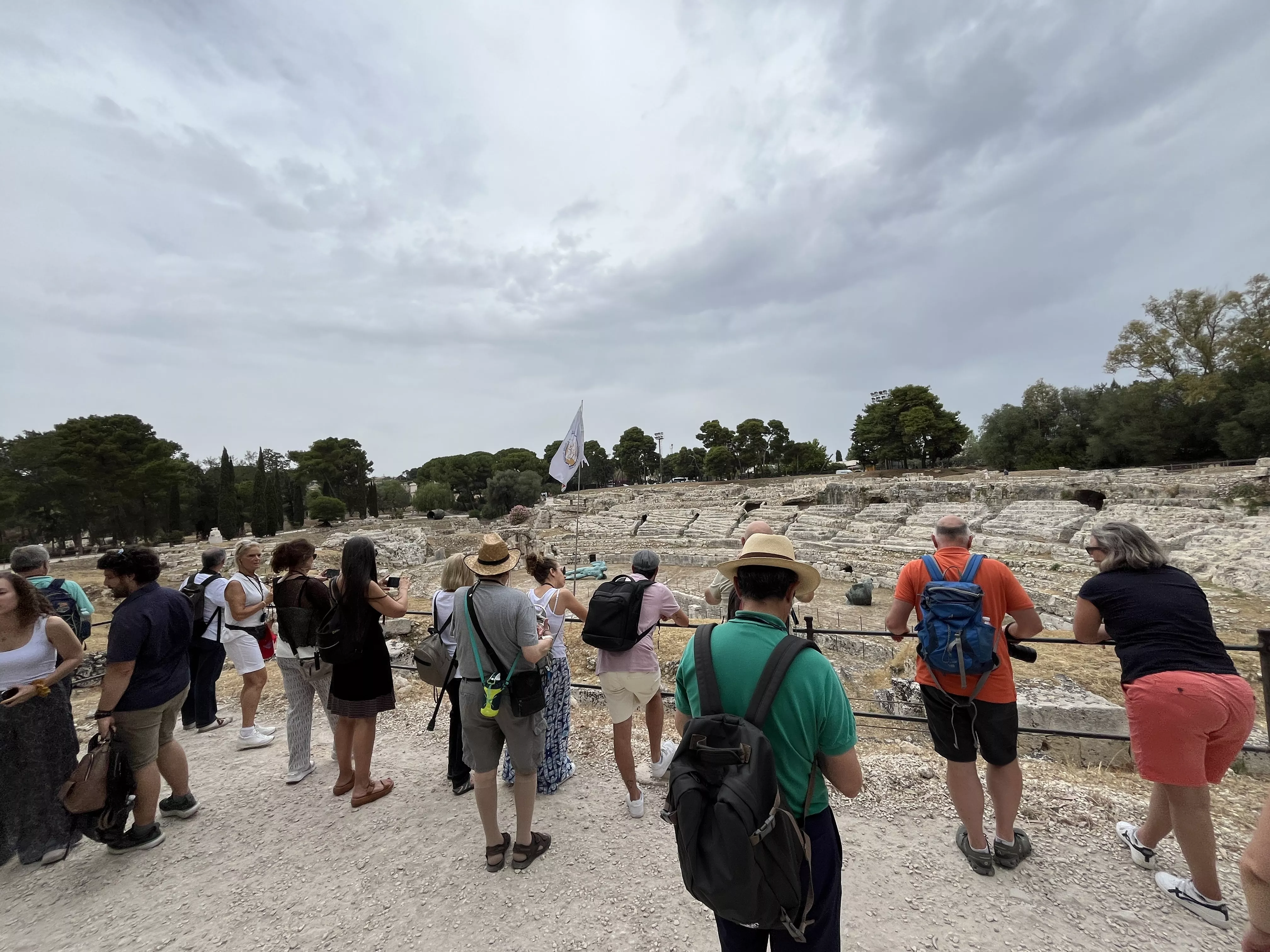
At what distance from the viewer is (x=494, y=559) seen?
3.22 meters

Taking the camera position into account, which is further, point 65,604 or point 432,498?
point 432,498

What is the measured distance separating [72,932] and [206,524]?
5286 cm

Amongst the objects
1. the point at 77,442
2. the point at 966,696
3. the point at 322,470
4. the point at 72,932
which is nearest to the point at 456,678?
the point at 72,932

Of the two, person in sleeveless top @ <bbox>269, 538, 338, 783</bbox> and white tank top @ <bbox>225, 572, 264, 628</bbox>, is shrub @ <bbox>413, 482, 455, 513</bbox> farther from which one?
person in sleeveless top @ <bbox>269, 538, 338, 783</bbox>

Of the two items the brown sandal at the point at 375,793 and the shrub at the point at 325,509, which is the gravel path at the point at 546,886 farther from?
the shrub at the point at 325,509

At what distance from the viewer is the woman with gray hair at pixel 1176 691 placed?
247 cm

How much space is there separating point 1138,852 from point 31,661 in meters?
6.99

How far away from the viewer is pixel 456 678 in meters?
4.00

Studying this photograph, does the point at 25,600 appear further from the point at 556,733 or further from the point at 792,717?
the point at 792,717

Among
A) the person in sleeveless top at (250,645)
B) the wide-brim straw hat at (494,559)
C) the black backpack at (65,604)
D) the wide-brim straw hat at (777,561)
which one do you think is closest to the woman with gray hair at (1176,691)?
the wide-brim straw hat at (777,561)

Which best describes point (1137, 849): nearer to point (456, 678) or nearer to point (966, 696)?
point (966, 696)

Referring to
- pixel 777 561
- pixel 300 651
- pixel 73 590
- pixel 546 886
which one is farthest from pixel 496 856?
pixel 73 590

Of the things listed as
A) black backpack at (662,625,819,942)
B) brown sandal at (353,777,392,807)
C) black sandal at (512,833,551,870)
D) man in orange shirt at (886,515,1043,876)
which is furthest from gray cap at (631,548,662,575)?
brown sandal at (353,777,392,807)

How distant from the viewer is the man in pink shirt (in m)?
3.63
